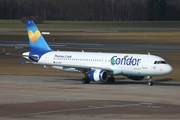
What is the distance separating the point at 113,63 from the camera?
5162 cm

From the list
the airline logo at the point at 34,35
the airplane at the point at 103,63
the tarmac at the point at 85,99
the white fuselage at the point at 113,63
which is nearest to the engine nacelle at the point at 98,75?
the airplane at the point at 103,63

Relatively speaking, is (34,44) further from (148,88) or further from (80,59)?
(148,88)

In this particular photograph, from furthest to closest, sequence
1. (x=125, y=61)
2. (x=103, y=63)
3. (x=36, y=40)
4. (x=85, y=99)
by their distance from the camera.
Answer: (x=36, y=40) < (x=103, y=63) < (x=125, y=61) < (x=85, y=99)

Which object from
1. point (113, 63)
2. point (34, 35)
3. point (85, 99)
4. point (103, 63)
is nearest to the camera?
point (85, 99)

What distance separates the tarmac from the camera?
32.7 meters

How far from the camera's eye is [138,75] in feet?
167

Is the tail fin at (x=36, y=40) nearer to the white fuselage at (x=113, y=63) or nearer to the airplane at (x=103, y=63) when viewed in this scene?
the airplane at (x=103, y=63)

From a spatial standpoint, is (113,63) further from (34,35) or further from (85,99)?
(85,99)

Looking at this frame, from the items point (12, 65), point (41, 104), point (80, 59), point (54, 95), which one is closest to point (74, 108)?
point (41, 104)

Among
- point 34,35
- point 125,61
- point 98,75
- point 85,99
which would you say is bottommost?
point 85,99

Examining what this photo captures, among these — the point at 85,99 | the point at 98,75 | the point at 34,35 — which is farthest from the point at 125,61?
the point at 85,99

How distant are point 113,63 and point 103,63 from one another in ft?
3.41

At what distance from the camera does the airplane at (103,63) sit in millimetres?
49719

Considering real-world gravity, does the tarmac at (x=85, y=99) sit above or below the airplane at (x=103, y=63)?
below
